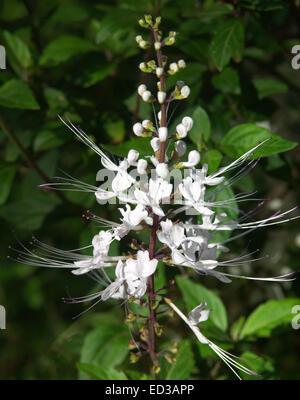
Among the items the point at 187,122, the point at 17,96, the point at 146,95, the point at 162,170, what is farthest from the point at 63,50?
the point at 162,170

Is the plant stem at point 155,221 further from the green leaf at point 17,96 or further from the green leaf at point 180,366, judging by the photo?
the green leaf at point 17,96

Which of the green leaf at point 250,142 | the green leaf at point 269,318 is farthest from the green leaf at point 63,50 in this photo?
the green leaf at point 269,318

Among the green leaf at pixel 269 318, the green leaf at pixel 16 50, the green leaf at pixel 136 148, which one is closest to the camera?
the green leaf at pixel 136 148

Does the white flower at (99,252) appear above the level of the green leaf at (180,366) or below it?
above

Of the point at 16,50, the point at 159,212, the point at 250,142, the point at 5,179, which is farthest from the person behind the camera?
the point at 16,50

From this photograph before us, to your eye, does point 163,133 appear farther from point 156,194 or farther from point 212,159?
point 212,159
